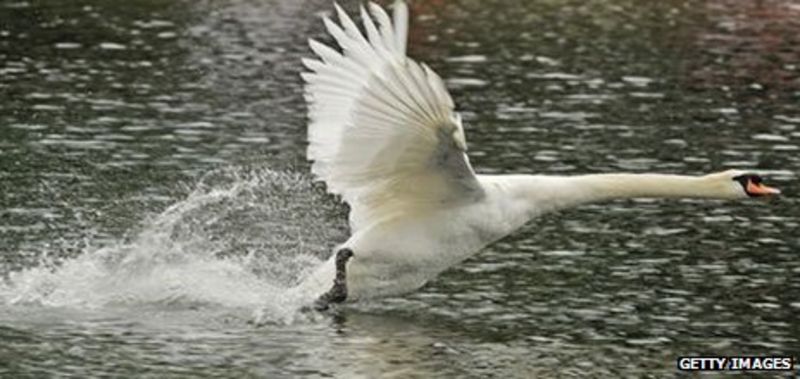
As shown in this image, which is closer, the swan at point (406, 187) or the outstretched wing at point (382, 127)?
the outstretched wing at point (382, 127)

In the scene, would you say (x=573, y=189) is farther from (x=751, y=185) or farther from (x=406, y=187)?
(x=751, y=185)

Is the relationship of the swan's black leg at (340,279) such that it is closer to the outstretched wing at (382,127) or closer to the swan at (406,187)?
the swan at (406,187)

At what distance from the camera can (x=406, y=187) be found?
16812 millimetres

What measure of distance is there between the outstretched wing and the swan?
10 mm

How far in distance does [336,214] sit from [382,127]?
7136 mm

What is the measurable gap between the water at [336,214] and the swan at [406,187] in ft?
1.53

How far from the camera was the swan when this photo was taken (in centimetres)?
1593

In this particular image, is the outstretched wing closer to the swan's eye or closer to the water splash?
the water splash

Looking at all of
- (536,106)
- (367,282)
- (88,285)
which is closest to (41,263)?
(88,285)

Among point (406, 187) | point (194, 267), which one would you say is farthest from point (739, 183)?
point (194, 267)

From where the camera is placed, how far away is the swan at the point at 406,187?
627 inches

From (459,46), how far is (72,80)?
27.2 ft

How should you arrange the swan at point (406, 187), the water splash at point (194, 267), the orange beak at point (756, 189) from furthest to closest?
the water splash at point (194, 267) → the orange beak at point (756, 189) → the swan at point (406, 187)

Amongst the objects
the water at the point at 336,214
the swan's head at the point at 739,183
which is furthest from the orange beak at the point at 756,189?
the water at the point at 336,214
